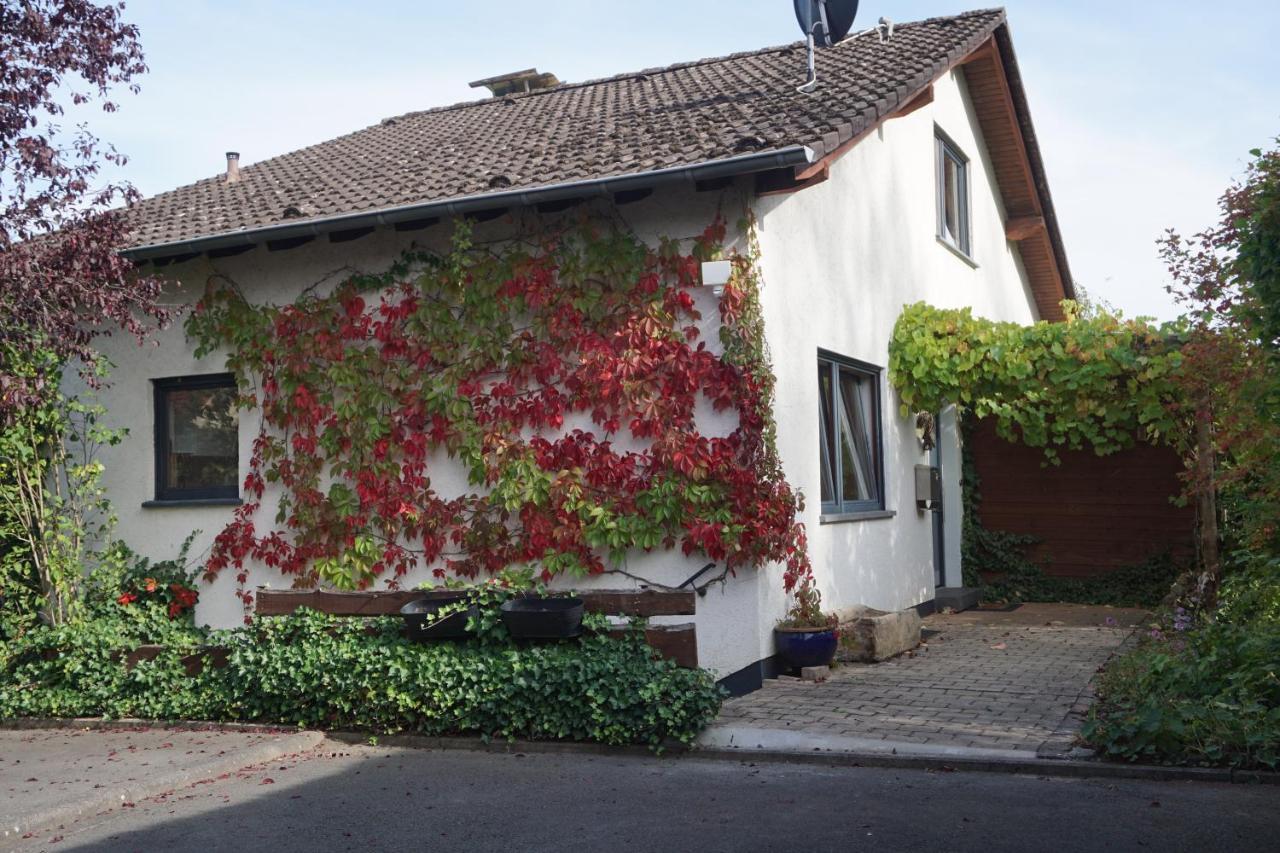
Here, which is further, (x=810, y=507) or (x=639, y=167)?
(x=810, y=507)

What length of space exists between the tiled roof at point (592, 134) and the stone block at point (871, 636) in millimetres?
3582

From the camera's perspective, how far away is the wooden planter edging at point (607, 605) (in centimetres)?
721

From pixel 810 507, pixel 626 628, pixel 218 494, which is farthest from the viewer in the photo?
pixel 218 494

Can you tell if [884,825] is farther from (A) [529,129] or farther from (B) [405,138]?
(B) [405,138]

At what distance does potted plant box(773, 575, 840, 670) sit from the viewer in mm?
8430

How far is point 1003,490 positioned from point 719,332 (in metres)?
6.87

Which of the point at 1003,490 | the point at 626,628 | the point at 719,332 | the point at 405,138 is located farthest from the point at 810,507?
the point at 405,138

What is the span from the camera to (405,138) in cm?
1338

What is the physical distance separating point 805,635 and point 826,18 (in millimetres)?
6927

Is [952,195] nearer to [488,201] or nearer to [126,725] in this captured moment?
[488,201]

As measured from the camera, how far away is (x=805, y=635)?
331 inches

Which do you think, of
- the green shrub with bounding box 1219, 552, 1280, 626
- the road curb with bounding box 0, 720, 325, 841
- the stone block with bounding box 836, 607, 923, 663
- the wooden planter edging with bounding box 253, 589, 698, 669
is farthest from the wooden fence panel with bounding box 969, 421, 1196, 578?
the road curb with bounding box 0, 720, 325, 841

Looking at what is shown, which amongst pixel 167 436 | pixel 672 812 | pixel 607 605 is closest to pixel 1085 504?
pixel 607 605

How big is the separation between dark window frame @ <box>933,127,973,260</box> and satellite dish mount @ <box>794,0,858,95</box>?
65.6 inches
